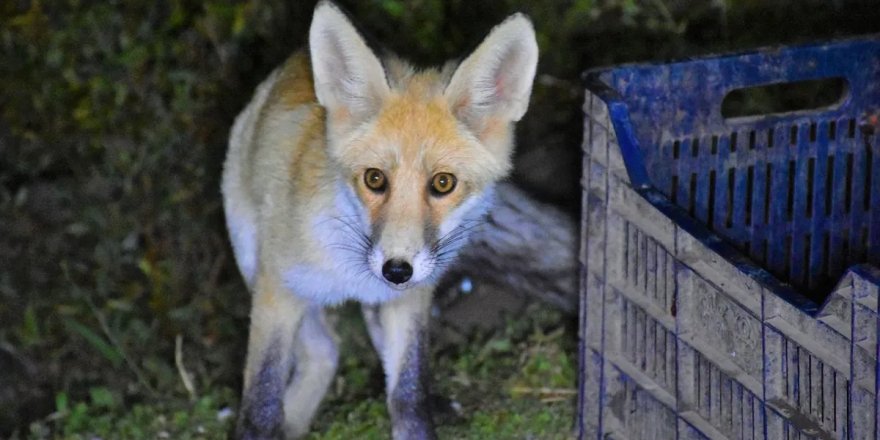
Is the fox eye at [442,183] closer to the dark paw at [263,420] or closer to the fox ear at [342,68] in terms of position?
the fox ear at [342,68]

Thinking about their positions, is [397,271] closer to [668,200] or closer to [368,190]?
[368,190]

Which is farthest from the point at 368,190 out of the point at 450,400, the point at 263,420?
the point at 450,400

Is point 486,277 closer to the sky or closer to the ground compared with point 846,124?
closer to the ground

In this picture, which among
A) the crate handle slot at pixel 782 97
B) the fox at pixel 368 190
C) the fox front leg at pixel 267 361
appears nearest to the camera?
the fox at pixel 368 190

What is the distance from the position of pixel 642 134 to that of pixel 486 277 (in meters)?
1.21

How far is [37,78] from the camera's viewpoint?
4852 millimetres

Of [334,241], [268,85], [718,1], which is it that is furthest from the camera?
[718,1]

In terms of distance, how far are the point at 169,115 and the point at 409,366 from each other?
199 cm

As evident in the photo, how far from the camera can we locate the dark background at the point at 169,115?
447 centimetres

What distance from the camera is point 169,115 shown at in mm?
4777

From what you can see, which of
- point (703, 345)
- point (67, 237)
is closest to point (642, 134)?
point (703, 345)

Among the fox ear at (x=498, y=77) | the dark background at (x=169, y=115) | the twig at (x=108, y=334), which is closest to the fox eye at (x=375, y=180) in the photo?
the fox ear at (x=498, y=77)

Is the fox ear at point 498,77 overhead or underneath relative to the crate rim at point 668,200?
overhead

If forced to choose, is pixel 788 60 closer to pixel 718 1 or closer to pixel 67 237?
pixel 718 1
